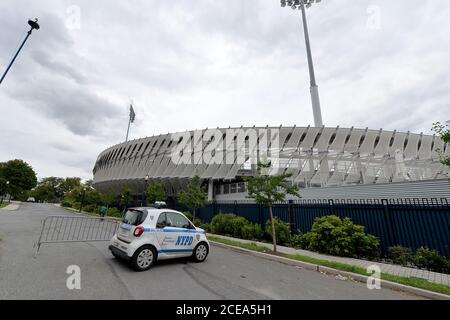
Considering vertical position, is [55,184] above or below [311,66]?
below

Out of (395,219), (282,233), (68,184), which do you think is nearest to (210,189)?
(282,233)

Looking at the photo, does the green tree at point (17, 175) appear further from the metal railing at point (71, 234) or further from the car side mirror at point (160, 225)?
the car side mirror at point (160, 225)

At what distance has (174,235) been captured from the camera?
648cm

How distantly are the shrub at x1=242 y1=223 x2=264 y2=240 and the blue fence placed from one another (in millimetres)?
1667

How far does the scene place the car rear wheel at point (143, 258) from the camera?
5.60 meters

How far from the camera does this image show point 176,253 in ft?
21.6

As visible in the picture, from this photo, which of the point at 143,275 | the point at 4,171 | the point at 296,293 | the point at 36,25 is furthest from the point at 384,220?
the point at 4,171

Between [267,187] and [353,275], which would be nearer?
[353,275]

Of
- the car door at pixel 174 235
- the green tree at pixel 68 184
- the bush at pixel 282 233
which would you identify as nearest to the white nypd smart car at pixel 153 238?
the car door at pixel 174 235

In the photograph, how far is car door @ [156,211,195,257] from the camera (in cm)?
625

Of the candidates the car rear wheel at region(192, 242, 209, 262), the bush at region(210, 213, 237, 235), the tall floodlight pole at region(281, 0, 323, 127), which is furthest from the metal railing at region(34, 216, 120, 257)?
the tall floodlight pole at region(281, 0, 323, 127)

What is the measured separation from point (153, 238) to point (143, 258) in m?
0.56

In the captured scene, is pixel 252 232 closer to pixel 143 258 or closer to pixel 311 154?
pixel 143 258
